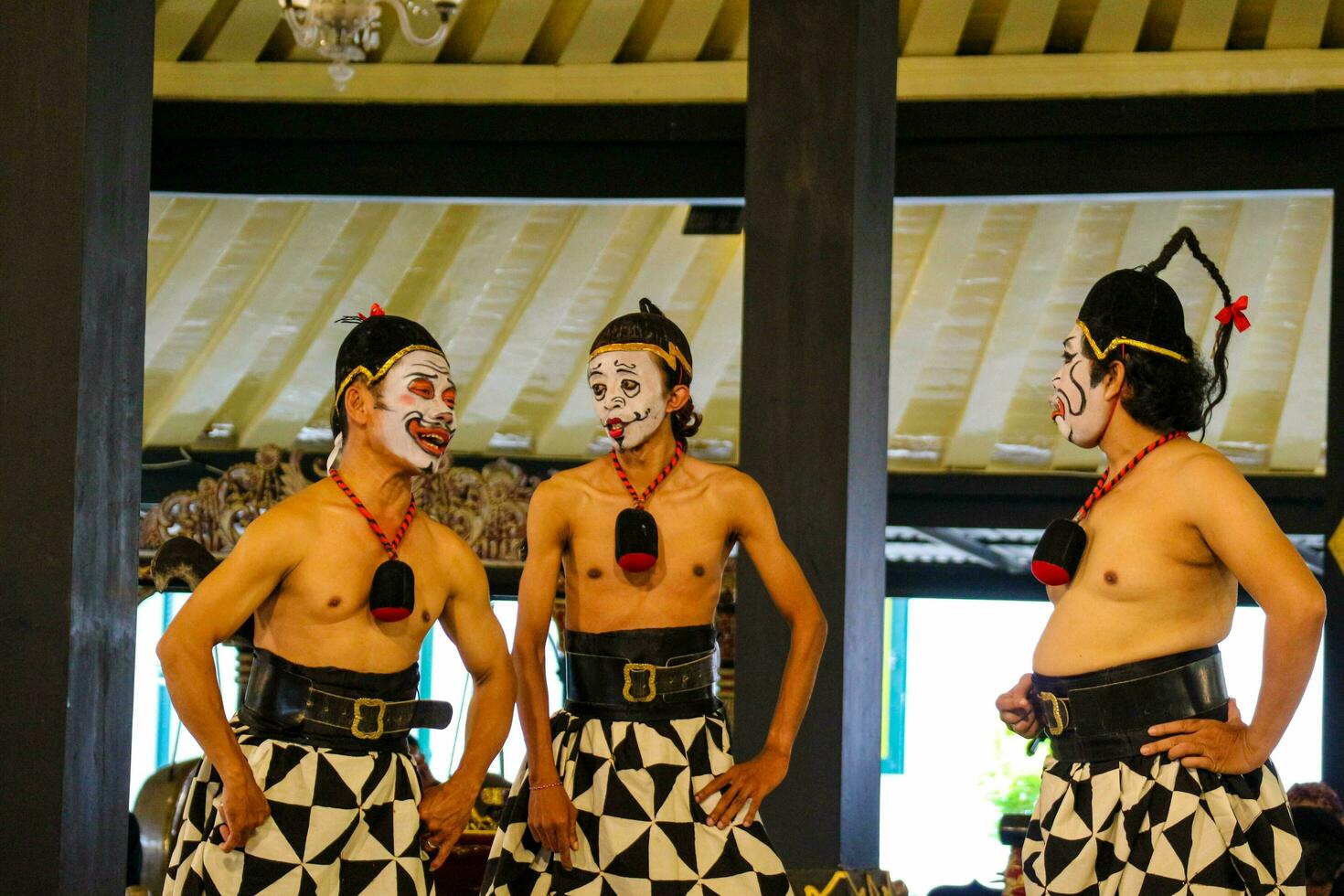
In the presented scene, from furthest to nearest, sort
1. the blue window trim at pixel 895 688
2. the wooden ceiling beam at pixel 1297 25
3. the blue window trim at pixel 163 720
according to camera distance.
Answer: the blue window trim at pixel 163 720 < the blue window trim at pixel 895 688 < the wooden ceiling beam at pixel 1297 25

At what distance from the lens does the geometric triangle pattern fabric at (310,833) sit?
3.00m

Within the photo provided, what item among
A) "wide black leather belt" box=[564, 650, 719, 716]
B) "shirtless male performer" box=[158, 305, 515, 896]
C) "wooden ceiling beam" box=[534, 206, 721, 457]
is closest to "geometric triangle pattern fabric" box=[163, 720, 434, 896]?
"shirtless male performer" box=[158, 305, 515, 896]

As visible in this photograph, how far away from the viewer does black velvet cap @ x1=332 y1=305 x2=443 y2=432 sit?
327 centimetres

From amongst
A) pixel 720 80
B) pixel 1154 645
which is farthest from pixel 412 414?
pixel 720 80

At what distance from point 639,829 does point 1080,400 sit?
3.86 feet

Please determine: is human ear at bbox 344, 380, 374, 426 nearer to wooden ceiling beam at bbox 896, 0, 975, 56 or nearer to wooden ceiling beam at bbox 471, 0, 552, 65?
wooden ceiling beam at bbox 471, 0, 552, 65

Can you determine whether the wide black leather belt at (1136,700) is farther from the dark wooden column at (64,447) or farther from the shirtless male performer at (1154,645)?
the dark wooden column at (64,447)

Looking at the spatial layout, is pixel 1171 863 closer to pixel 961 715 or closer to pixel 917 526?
pixel 917 526

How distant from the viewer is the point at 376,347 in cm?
329

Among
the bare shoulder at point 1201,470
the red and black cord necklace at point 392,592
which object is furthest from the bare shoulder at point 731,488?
the bare shoulder at point 1201,470

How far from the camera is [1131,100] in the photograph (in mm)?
6219

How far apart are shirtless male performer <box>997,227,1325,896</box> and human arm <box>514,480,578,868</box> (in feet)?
2.88

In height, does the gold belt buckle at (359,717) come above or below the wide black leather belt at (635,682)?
below

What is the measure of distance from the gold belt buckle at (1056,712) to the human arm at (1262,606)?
0.51ft
